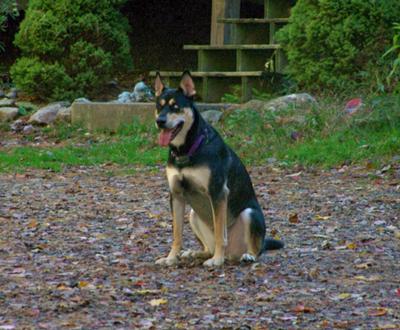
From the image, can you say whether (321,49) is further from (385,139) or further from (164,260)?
(164,260)

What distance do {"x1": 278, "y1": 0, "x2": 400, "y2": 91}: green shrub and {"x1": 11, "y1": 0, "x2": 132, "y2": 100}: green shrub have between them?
325 centimetres

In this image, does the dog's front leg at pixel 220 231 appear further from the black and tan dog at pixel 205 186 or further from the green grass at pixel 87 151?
the green grass at pixel 87 151

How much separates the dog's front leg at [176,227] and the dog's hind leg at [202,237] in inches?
5.8

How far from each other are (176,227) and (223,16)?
29.6 feet

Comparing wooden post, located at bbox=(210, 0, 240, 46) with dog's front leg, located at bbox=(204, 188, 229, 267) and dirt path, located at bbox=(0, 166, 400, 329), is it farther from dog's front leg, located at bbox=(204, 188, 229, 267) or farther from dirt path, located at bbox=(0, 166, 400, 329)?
dog's front leg, located at bbox=(204, 188, 229, 267)

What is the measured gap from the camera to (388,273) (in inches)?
258

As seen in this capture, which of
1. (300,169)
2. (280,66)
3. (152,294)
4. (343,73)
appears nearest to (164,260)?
(152,294)

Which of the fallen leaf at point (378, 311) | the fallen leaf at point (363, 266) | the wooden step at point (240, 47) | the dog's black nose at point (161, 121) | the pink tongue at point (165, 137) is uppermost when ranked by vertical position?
the dog's black nose at point (161, 121)

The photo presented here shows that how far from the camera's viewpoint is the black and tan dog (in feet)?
22.0

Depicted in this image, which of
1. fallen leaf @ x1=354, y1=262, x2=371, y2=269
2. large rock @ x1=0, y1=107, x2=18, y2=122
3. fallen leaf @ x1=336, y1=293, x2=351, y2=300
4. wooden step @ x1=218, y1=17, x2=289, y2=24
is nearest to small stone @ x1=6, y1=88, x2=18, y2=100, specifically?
large rock @ x1=0, y1=107, x2=18, y2=122

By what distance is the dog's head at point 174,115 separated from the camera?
6.70 metres

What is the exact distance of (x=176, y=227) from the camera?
6910mm

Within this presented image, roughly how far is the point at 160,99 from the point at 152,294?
4.51 ft

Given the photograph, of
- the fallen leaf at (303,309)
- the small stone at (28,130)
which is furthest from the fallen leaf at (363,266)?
the small stone at (28,130)
